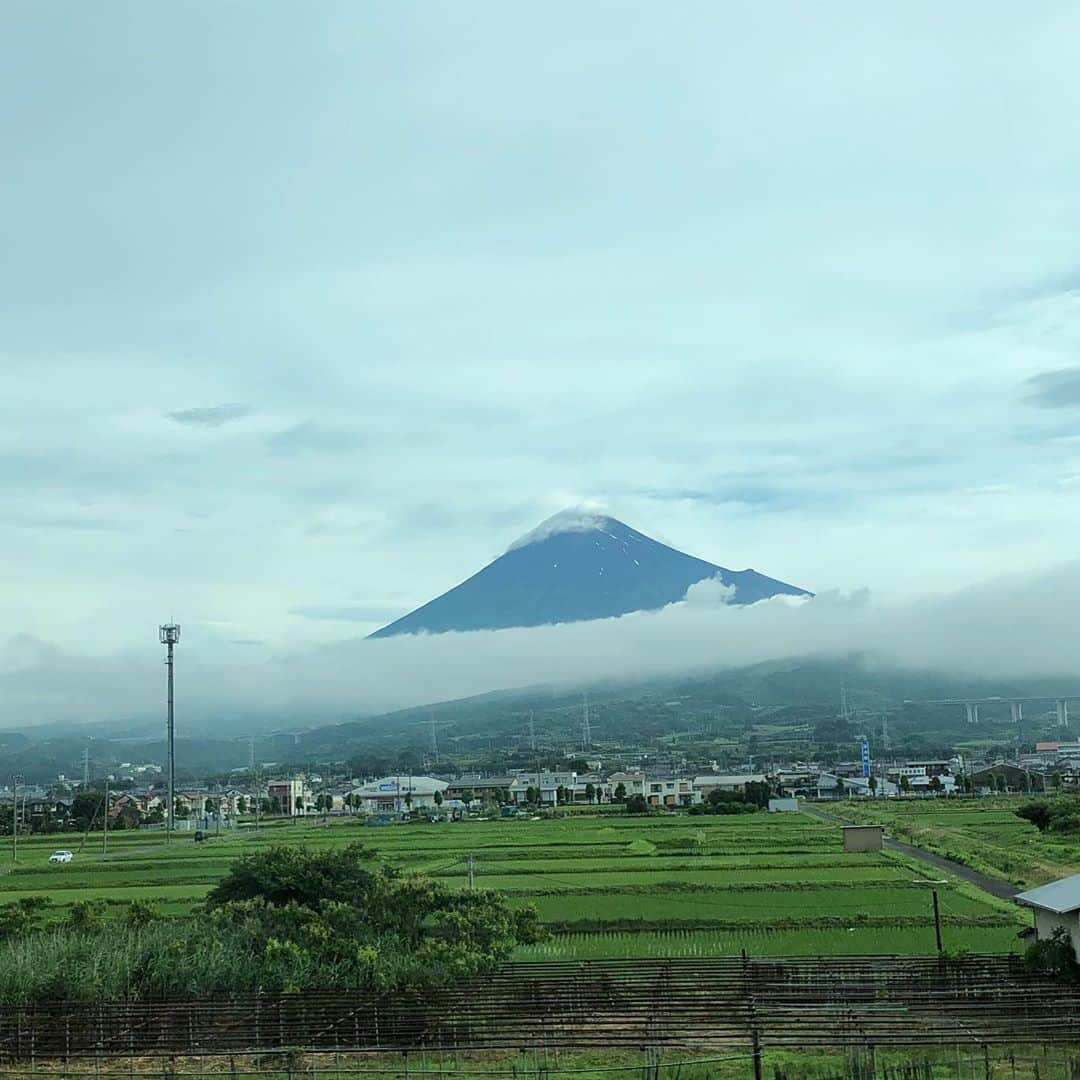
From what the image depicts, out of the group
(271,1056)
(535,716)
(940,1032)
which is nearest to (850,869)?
(940,1032)

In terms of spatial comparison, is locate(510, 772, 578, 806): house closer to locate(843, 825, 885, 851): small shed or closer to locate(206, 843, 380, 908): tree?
A: locate(843, 825, 885, 851): small shed

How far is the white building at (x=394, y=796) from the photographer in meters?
81.1

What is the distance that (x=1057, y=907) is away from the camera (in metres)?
16.4

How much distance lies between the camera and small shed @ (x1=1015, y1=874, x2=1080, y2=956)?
1638 centimetres

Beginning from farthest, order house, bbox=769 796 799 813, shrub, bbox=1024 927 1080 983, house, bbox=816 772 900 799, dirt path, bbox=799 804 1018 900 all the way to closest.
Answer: house, bbox=816 772 900 799 → house, bbox=769 796 799 813 → dirt path, bbox=799 804 1018 900 → shrub, bbox=1024 927 1080 983

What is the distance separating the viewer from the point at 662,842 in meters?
42.2

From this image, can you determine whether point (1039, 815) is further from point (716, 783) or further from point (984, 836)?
point (716, 783)

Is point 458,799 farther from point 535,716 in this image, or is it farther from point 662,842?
point 535,716

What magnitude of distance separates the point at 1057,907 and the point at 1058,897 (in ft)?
1.91

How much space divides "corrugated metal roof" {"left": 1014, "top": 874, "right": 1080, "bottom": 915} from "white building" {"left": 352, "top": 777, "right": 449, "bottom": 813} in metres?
61.2

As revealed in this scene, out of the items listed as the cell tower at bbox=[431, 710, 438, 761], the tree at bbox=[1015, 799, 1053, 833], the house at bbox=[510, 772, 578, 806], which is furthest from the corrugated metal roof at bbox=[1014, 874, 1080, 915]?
the cell tower at bbox=[431, 710, 438, 761]

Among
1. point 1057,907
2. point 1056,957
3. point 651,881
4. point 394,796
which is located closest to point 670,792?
point 394,796

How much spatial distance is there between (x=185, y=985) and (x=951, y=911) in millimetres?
15042

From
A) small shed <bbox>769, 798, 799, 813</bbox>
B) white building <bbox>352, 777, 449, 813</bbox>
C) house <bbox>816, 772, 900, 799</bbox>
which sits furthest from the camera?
white building <bbox>352, 777, 449, 813</bbox>
